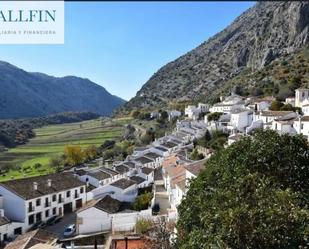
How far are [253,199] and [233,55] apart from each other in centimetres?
11631

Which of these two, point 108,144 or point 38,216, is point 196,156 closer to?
point 38,216

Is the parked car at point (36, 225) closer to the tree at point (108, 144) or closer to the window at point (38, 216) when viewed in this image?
the window at point (38, 216)

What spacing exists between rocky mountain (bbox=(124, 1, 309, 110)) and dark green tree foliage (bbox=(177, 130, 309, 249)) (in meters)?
66.3

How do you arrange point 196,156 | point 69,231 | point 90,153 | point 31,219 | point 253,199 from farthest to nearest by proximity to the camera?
point 90,153
point 196,156
point 31,219
point 69,231
point 253,199

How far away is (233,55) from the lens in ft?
416

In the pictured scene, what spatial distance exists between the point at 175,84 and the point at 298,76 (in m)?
62.0

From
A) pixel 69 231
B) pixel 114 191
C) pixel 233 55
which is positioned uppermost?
pixel 233 55

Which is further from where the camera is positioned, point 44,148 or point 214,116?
point 44,148

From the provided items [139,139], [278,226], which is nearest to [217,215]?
[278,226]

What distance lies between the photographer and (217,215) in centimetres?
1320

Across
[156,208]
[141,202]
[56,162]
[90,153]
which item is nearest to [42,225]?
[141,202]

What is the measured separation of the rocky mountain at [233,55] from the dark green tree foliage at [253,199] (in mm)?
66251

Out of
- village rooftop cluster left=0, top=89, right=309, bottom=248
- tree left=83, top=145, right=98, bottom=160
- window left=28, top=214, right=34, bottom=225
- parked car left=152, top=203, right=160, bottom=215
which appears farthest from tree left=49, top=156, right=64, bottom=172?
parked car left=152, top=203, right=160, bottom=215

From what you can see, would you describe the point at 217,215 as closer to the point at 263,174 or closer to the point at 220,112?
the point at 263,174
